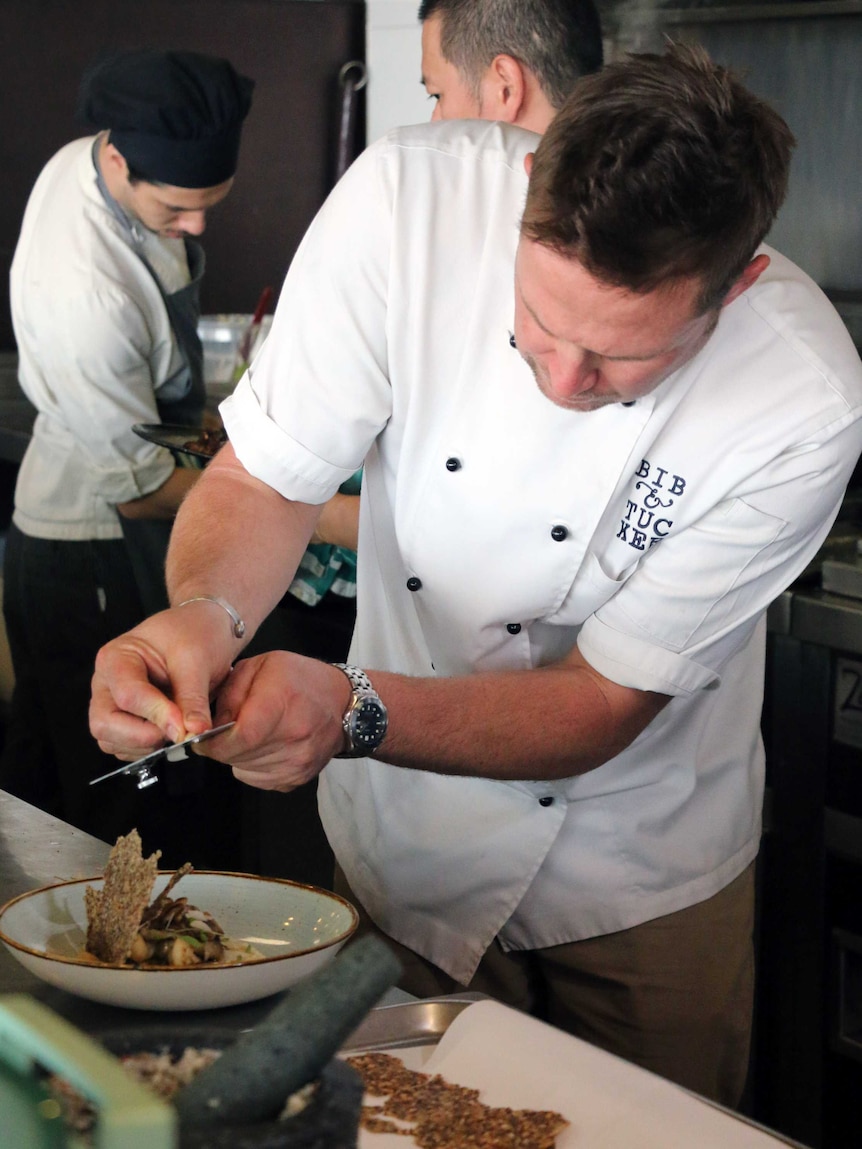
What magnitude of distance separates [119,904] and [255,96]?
250cm

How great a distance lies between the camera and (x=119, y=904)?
1032mm

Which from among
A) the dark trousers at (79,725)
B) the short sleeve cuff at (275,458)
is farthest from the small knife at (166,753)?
the dark trousers at (79,725)

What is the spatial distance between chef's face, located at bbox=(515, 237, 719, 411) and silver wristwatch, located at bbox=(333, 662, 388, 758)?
299 millimetres

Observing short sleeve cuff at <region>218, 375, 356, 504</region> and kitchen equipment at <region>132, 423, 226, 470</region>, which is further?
kitchen equipment at <region>132, 423, 226, 470</region>

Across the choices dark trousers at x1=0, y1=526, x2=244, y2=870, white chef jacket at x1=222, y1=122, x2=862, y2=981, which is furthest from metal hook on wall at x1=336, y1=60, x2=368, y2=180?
white chef jacket at x1=222, y1=122, x2=862, y2=981

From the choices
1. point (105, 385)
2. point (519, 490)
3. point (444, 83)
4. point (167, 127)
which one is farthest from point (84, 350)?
point (519, 490)

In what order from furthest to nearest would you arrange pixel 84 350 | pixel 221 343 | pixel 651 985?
1. pixel 221 343
2. pixel 84 350
3. pixel 651 985

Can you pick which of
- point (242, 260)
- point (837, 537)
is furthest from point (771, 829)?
point (242, 260)

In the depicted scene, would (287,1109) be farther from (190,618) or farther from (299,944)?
(190,618)

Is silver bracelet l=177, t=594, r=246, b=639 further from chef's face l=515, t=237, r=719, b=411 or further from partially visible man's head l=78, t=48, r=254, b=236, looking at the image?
partially visible man's head l=78, t=48, r=254, b=236

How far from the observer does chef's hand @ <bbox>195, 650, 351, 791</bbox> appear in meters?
1.10

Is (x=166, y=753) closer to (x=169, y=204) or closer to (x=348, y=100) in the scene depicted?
(x=169, y=204)

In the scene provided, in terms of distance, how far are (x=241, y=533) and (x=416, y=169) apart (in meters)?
0.40

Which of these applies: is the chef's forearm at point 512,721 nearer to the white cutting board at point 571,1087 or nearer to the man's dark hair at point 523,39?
the white cutting board at point 571,1087
